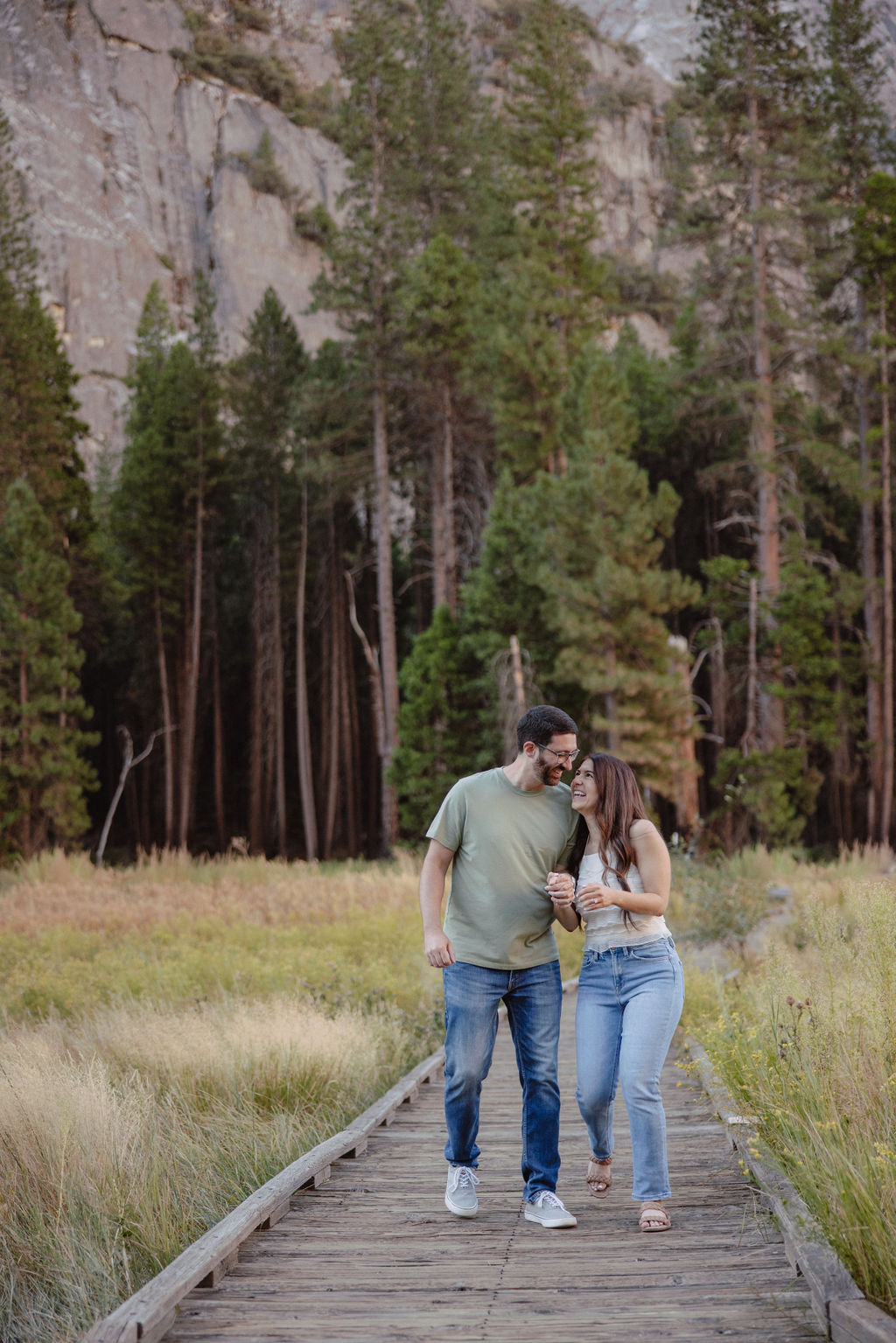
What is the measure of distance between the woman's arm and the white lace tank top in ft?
0.13

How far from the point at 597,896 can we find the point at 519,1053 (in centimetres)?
80

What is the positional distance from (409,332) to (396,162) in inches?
216

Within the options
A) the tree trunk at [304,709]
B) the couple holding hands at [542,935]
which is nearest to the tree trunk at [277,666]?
the tree trunk at [304,709]

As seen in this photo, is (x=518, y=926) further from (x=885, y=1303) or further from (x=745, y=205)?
(x=745, y=205)

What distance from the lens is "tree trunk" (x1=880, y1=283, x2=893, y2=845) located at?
87.8ft

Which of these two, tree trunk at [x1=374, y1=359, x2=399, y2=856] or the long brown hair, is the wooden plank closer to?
the long brown hair

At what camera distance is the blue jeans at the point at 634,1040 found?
4262 millimetres

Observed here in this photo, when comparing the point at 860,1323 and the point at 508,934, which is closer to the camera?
the point at 860,1323

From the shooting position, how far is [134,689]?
3916 centimetres

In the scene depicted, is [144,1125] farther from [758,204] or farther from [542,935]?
A: [758,204]

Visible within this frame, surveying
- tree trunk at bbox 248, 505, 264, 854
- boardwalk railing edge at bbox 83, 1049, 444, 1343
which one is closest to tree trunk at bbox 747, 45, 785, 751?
tree trunk at bbox 248, 505, 264, 854

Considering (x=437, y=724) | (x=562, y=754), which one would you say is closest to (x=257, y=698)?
(x=437, y=724)

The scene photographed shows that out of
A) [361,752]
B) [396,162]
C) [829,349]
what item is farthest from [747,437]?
[361,752]

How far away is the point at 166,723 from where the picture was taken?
3481 centimetres
